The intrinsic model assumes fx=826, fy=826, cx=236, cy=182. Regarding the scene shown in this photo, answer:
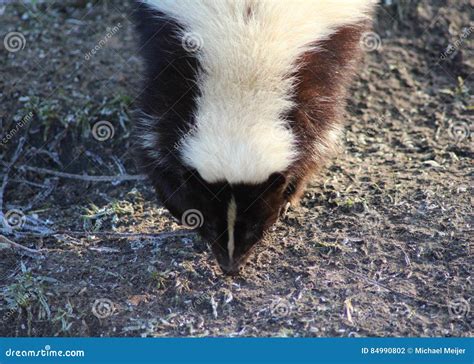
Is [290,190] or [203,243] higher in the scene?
[290,190]

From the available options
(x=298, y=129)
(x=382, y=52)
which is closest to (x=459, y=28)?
(x=382, y=52)

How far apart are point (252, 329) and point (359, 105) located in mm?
2939

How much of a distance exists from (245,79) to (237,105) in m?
0.20

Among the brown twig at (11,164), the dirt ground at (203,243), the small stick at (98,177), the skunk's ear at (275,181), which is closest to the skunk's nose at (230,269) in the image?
the dirt ground at (203,243)

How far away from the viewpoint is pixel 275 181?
16.1ft

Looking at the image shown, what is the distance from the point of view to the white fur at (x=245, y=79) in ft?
15.5

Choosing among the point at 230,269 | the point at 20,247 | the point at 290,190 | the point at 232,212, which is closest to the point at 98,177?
the point at 20,247

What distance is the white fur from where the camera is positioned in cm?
473

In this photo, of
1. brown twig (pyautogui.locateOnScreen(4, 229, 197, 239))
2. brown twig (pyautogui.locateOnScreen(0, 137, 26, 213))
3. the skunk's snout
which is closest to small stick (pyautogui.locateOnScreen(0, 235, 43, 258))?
brown twig (pyautogui.locateOnScreen(4, 229, 197, 239))

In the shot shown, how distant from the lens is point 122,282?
5332 millimetres

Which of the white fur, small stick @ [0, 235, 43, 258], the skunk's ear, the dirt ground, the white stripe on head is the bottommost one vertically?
the dirt ground

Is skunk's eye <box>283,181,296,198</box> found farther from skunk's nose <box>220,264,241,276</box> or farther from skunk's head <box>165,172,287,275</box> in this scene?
skunk's nose <box>220,264,241,276</box>

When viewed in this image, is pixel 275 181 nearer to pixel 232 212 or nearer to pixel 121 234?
pixel 232 212

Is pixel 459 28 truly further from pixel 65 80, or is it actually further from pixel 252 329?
pixel 252 329
